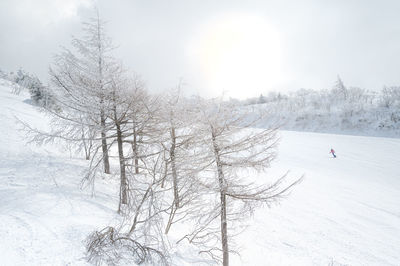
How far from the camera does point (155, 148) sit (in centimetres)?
831

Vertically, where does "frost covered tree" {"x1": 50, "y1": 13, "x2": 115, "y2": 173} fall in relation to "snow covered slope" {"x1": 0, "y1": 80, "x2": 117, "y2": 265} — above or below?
above

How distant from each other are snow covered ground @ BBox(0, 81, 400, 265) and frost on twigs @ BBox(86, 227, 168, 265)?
0.83 ft

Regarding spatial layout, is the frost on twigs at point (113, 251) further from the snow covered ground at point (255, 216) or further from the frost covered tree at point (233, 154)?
the frost covered tree at point (233, 154)

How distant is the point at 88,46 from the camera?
322 inches

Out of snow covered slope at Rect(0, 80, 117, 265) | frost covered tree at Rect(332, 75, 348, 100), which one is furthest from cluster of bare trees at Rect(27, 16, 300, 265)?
frost covered tree at Rect(332, 75, 348, 100)

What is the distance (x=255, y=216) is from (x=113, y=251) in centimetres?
1035

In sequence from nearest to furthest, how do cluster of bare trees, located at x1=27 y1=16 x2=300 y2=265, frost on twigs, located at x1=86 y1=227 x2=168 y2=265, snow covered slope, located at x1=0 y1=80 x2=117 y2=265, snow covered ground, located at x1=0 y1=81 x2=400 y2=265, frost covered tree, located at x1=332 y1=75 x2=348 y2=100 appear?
snow covered slope, located at x1=0 y1=80 x2=117 y2=265, frost on twigs, located at x1=86 y1=227 x2=168 y2=265, snow covered ground, located at x1=0 y1=81 x2=400 y2=265, cluster of bare trees, located at x1=27 y1=16 x2=300 y2=265, frost covered tree, located at x1=332 y1=75 x2=348 y2=100

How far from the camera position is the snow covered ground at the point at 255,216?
13.2 feet

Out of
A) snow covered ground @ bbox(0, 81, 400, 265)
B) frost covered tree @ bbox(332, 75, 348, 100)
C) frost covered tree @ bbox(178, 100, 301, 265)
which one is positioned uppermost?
frost covered tree @ bbox(332, 75, 348, 100)

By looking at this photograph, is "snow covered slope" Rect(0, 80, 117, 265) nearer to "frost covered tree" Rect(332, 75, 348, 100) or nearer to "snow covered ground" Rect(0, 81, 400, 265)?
"snow covered ground" Rect(0, 81, 400, 265)

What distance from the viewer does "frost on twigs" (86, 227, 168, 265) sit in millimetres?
3677

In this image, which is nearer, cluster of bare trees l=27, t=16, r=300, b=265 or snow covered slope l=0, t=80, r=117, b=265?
snow covered slope l=0, t=80, r=117, b=265

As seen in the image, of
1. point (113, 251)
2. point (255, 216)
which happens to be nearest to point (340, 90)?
point (255, 216)

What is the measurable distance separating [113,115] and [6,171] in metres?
4.95
